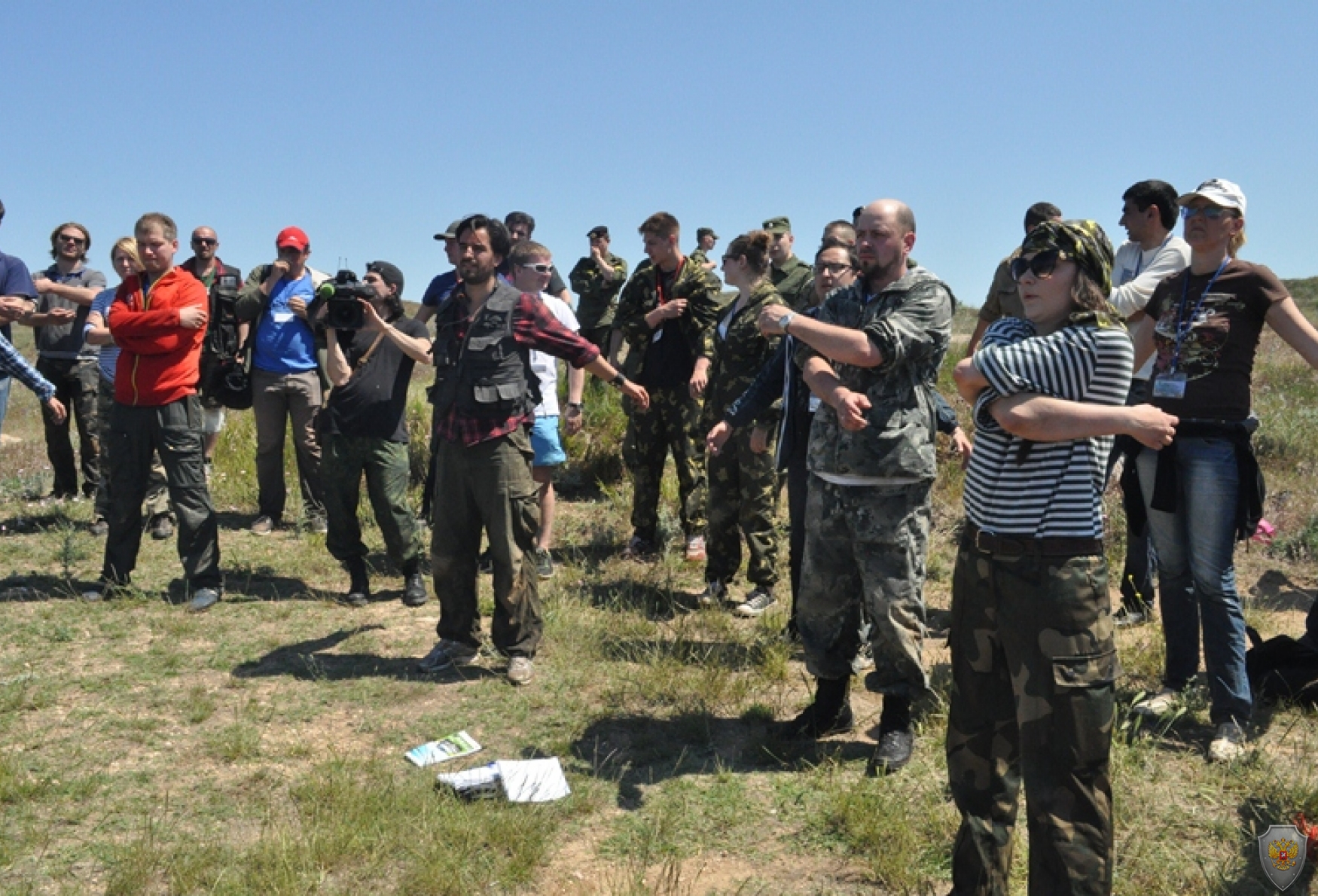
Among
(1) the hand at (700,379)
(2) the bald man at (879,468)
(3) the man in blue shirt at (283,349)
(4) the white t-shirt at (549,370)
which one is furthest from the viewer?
(3) the man in blue shirt at (283,349)

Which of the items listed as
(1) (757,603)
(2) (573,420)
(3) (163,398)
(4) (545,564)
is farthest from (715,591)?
(3) (163,398)

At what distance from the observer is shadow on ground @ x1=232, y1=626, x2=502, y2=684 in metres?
5.57

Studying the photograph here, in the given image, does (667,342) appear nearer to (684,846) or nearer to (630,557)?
(630,557)

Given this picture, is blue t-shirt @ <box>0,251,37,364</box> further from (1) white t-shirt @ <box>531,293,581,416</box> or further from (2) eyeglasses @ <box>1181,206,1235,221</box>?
(2) eyeglasses @ <box>1181,206,1235,221</box>

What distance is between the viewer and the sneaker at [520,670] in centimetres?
542

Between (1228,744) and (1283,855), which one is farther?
(1228,744)

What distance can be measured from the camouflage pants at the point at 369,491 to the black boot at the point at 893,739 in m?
3.35

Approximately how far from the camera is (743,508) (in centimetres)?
659

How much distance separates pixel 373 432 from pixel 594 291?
186 inches

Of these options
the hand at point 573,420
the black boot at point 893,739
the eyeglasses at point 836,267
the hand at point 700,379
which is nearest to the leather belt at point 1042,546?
the black boot at point 893,739

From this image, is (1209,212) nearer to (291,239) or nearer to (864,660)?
(864,660)

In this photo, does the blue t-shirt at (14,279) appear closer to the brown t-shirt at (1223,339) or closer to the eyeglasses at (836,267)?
the eyeglasses at (836,267)

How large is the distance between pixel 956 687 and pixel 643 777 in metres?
1.63

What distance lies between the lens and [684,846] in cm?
389
